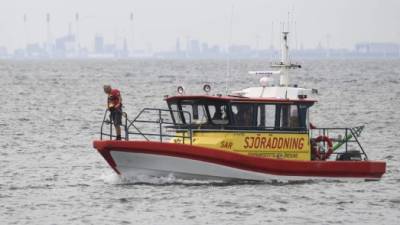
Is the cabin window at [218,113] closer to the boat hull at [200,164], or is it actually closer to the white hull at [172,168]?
the boat hull at [200,164]

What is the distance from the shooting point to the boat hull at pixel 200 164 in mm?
28562

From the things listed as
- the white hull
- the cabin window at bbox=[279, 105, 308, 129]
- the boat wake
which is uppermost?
the cabin window at bbox=[279, 105, 308, 129]

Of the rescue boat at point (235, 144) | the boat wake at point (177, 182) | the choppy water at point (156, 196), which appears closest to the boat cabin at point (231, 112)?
the rescue boat at point (235, 144)

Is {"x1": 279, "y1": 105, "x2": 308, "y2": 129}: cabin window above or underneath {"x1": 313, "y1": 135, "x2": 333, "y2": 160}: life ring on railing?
above

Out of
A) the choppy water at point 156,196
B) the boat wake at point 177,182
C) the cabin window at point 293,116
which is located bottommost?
the choppy water at point 156,196

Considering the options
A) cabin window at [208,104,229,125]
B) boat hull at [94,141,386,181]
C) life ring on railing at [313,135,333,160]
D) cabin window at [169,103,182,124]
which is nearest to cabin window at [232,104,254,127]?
cabin window at [208,104,229,125]

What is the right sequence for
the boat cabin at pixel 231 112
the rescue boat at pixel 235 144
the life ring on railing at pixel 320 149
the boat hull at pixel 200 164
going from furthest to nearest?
the life ring on railing at pixel 320 149 < the boat cabin at pixel 231 112 < the rescue boat at pixel 235 144 < the boat hull at pixel 200 164

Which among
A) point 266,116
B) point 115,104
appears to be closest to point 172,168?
point 115,104

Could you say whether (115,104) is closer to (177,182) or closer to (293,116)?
(177,182)

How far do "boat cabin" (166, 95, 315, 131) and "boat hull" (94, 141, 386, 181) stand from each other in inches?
35.6

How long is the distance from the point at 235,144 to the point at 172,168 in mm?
1685

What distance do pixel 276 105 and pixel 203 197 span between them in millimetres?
3495

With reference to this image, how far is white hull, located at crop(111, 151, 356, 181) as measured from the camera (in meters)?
28.8

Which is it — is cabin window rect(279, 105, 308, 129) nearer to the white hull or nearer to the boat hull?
the boat hull
